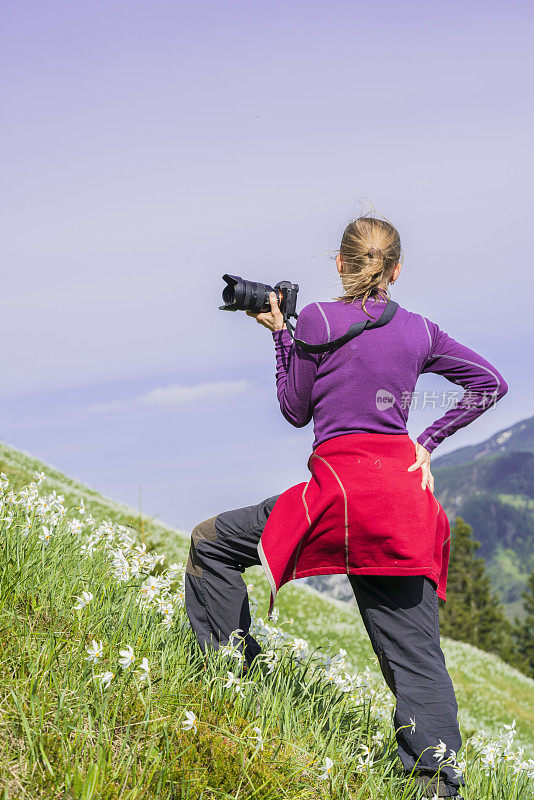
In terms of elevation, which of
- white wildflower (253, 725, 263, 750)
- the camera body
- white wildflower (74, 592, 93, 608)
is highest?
the camera body

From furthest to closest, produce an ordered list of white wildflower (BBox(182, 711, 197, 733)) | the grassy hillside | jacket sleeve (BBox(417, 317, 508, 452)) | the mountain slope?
the mountain slope → jacket sleeve (BBox(417, 317, 508, 452)) → white wildflower (BBox(182, 711, 197, 733)) → the grassy hillside

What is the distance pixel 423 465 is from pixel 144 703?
2.35 m

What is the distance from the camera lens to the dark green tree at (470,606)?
201 ft

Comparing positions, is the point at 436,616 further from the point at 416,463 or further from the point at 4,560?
the point at 4,560

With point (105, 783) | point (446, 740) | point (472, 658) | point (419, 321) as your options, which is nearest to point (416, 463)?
point (419, 321)

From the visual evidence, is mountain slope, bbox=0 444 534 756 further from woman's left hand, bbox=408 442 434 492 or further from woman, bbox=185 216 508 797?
woman's left hand, bbox=408 442 434 492

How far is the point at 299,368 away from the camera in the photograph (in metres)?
4.41

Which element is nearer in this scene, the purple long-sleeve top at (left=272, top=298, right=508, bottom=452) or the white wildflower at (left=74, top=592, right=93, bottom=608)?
the purple long-sleeve top at (left=272, top=298, right=508, bottom=452)

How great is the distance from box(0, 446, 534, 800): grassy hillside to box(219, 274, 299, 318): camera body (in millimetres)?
2444

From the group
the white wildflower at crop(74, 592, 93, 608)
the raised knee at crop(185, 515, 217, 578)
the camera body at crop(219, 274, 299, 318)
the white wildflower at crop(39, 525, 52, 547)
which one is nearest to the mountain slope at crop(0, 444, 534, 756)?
the white wildflower at crop(39, 525, 52, 547)

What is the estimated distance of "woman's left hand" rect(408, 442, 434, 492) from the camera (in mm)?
4449

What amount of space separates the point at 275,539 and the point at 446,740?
1.75 metres

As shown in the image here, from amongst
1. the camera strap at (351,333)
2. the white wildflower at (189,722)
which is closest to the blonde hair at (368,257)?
the camera strap at (351,333)

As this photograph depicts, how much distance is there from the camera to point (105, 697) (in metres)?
3.92
